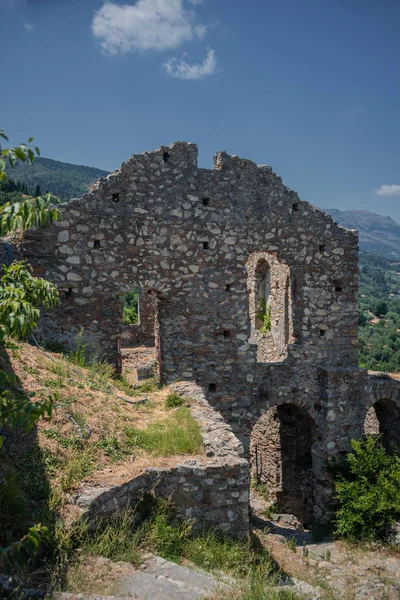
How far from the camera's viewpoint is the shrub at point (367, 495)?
9695mm

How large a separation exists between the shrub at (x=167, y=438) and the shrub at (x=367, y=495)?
4.78 meters

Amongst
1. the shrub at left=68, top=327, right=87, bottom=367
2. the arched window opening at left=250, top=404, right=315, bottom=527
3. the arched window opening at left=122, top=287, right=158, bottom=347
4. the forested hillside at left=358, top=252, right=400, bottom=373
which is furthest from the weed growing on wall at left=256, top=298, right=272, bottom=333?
the arched window opening at left=122, top=287, right=158, bottom=347

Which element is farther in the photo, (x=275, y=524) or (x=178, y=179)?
(x=275, y=524)

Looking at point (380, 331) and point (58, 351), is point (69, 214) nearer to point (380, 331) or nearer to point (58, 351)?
point (58, 351)

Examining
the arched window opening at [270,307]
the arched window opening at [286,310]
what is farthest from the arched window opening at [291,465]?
the arched window opening at [286,310]

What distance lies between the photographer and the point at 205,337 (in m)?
11.2

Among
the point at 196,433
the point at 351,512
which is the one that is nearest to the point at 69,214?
the point at 196,433

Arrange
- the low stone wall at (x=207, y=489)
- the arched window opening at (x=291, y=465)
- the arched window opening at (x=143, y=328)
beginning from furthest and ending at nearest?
the arched window opening at (x=143, y=328)
the arched window opening at (x=291, y=465)
the low stone wall at (x=207, y=489)

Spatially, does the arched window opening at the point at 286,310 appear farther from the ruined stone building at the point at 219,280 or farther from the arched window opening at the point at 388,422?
the arched window opening at the point at 388,422

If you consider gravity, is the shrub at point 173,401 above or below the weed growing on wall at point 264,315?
below

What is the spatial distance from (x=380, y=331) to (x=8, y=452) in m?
44.8

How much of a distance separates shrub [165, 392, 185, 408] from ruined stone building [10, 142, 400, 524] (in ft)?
5.76

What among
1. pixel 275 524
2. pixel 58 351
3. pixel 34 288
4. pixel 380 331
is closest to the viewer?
pixel 34 288

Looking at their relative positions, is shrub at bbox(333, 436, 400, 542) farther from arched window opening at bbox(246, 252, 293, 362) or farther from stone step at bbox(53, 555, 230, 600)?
stone step at bbox(53, 555, 230, 600)
